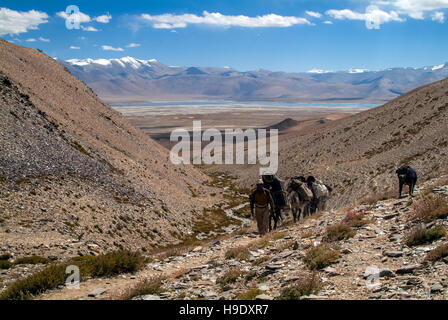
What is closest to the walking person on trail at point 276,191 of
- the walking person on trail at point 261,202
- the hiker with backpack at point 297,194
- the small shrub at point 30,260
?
the walking person on trail at point 261,202

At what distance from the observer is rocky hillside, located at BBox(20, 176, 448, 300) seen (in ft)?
23.2

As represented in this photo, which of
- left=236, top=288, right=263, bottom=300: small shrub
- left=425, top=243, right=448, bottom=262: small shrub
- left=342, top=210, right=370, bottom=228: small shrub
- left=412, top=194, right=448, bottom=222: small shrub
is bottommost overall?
left=236, top=288, right=263, bottom=300: small shrub

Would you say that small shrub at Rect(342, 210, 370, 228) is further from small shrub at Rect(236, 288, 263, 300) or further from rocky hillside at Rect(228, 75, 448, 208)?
rocky hillside at Rect(228, 75, 448, 208)

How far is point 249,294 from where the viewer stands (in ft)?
25.1

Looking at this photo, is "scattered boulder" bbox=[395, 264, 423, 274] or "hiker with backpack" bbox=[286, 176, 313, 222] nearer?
"scattered boulder" bbox=[395, 264, 423, 274]

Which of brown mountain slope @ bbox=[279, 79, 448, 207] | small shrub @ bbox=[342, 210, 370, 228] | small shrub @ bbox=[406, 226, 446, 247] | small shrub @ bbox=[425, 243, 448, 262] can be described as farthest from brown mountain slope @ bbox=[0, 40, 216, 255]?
brown mountain slope @ bbox=[279, 79, 448, 207]

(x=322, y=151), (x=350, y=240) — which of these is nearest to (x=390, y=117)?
(x=322, y=151)

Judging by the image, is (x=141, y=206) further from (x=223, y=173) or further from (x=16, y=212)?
(x=223, y=173)

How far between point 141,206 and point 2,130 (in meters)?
12.6

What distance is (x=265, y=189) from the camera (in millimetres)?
16016

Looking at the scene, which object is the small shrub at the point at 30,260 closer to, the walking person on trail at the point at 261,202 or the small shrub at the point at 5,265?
the small shrub at the point at 5,265

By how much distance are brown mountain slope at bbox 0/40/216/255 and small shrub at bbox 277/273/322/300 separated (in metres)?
12.0
